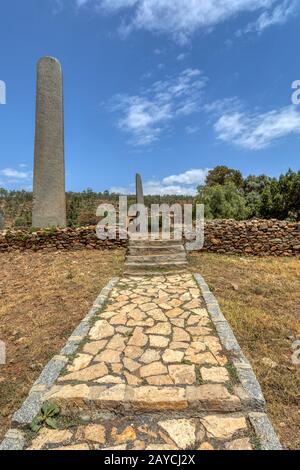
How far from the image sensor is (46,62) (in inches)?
361

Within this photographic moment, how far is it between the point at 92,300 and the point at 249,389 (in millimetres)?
2918

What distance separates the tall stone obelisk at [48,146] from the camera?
9211mm

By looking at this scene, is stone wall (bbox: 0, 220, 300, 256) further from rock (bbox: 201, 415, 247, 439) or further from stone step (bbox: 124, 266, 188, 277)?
rock (bbox: 201, 415, 247, 439)

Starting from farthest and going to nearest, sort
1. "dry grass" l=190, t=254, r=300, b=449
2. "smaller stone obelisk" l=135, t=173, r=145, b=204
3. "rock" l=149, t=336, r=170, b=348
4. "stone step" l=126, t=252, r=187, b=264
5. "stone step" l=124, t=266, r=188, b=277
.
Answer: "smaller stone obelisk" l=135, t=173, r=145, b=204, "stone step" l=126, t=252, r=187, b=264, "stone step" l=124, t=266, r=188, b=277, "rock" l=149, t=336, r=170, b=348, "dry grass" l=190, t=254, r=300, b=449

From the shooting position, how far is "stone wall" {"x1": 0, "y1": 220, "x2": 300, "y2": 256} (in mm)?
8641

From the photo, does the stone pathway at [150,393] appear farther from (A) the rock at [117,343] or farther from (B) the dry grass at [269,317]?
(B) the dry grass at [269,317]

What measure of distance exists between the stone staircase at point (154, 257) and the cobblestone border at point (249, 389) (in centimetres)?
268

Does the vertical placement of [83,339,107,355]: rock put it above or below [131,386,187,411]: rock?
above

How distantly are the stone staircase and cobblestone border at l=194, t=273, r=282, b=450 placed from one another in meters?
2.68

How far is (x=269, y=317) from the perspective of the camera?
4.07 metres

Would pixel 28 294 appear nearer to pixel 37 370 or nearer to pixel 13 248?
pixel 37 370

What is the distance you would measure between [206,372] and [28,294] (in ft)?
12.5

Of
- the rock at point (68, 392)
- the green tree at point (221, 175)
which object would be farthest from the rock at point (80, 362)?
the green tree at point (221, 175)

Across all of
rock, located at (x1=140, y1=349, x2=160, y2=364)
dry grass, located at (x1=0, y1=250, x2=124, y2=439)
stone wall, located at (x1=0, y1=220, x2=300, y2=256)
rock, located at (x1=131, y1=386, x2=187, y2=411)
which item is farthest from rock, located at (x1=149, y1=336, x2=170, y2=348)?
stone wall, located at (x1=0, y1=220, x2=300, y2=256)
